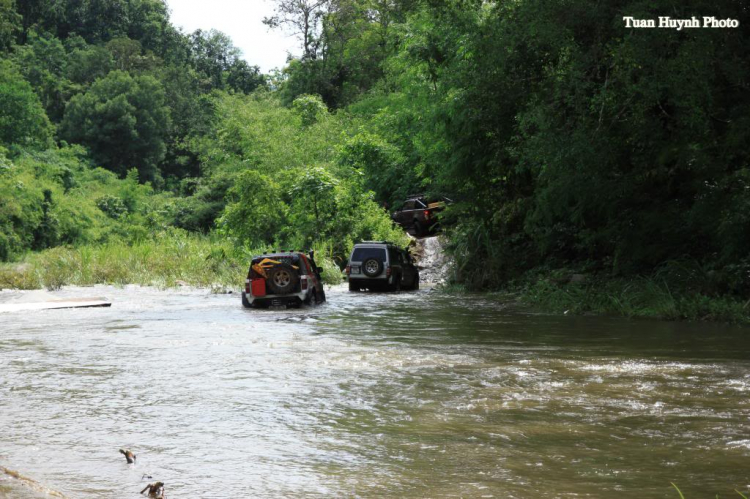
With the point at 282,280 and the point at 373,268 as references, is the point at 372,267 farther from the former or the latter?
the point at 282,280

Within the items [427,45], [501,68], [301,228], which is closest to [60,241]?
[301,228]

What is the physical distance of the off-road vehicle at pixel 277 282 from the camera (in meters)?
21.3

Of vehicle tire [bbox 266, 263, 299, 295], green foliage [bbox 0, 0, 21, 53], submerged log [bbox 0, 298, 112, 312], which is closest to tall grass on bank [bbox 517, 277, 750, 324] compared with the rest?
vehicle tire [bbox 266, 263, 299, 295]

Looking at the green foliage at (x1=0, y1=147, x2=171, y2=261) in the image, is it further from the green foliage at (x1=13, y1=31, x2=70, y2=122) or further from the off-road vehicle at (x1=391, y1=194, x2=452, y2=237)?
the off-road vehicle at (x1=391, y1=194, x2=452, y2=237)

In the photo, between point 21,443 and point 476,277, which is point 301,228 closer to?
→ point 476,277

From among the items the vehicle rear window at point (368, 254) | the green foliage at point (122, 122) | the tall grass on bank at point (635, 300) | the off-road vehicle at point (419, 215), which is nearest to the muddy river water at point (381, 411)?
the tall grass on bank at point (635, 300)

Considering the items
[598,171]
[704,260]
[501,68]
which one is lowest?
[704,260]

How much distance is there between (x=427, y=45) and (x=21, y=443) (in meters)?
24.6

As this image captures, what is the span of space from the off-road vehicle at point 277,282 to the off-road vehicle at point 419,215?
1810 centimetres

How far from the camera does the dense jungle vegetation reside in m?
17.7

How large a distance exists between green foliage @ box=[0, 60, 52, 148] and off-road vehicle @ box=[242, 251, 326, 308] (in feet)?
136

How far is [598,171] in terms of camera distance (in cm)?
1909

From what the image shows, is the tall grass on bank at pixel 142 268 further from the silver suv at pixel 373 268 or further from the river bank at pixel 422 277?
the silver suv at pixel 373 268

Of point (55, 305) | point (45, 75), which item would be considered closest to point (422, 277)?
point (55, 305)
